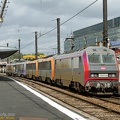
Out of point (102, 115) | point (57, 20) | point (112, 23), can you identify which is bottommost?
point (102, 115)

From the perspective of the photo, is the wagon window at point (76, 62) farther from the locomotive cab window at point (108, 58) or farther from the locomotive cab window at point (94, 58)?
the locomotive cab window at point (108, 58)

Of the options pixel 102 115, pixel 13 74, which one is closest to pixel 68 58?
pixel 102 115

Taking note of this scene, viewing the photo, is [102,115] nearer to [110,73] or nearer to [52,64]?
[110,73]

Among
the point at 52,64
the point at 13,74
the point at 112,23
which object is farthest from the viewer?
the point at 112,23

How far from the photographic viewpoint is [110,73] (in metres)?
19.7

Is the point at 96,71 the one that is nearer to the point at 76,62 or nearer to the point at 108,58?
the point at 108,58

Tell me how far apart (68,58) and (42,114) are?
12.4 metres

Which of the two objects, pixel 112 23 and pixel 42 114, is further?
pixel 112 23

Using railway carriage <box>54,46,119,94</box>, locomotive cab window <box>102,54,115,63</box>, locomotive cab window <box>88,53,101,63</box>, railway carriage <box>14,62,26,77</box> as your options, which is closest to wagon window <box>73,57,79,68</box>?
railway carriage <box>54,46,119,94</box>

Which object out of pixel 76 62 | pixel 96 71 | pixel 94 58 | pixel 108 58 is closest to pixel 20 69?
pixel 76 62

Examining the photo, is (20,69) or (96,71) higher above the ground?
(20,69)

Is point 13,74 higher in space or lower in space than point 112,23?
lower

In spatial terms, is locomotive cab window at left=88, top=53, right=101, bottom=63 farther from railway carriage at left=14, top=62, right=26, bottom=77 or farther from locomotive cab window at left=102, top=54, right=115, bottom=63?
railway carriage at left=14, top=62, right=26, bottom=77

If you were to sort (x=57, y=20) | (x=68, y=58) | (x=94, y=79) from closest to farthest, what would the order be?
(x=94, y=79)
(x=68, y=58)
(x=57, y=20)
